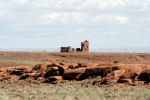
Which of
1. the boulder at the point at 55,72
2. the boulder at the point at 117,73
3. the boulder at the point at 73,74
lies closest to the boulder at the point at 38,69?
the boulder at the point at 55,72

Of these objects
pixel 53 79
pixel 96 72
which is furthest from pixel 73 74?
pixel 96 72

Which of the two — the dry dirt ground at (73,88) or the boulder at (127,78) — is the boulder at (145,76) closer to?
the dry dirt ground at (73,88)

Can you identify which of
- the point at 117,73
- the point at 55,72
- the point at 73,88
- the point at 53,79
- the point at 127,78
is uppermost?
the point at 117,73

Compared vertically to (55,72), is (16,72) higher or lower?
lower

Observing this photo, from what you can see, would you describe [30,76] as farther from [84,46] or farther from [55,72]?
[84,46]

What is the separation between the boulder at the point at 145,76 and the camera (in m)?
33.8

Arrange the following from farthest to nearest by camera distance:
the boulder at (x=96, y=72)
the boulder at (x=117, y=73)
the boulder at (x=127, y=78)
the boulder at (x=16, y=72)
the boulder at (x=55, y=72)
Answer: the boulder at (x=16, y=72) < the boulder at (x=55, y=72) < the boulder at (x=96, y=72) < the boulder at (x=117, y=73) < the boulder at (x=127, y=78)

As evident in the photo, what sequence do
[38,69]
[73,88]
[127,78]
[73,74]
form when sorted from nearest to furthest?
[73,88], [127,78], [73,74], [38,69]

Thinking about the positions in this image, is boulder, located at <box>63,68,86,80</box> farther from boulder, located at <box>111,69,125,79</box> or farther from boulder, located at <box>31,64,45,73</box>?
boulder, located at <box>31,64,45,73</box>

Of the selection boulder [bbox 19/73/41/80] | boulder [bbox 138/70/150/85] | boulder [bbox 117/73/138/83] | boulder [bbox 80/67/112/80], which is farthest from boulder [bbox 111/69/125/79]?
boulder [bbox 19/73/41/80]

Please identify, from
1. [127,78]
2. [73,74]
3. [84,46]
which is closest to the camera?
[127,78]

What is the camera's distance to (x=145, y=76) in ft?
112

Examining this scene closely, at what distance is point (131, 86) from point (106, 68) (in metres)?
5.86

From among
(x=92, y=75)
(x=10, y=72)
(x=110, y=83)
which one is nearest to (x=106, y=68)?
(x=92, y=75)
